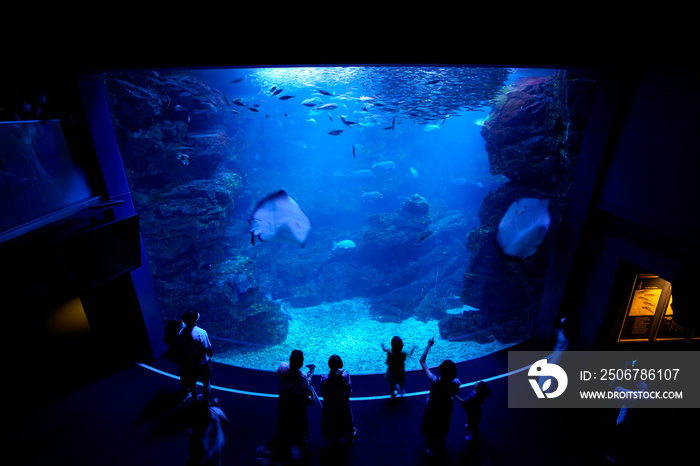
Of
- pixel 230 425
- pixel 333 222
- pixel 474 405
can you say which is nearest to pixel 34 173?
pixel 230 425

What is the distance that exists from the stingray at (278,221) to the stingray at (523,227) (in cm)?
360

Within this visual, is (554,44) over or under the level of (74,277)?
over

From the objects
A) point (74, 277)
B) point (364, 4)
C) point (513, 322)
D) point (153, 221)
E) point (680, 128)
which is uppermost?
point (364, 4)

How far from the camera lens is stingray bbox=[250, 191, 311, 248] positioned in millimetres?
4750

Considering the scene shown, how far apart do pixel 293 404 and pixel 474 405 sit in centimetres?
201

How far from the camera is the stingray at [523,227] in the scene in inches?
181

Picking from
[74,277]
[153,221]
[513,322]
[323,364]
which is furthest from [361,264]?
[74,277]

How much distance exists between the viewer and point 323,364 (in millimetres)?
8102

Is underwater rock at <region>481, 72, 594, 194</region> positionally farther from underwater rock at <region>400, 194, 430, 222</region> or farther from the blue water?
underwater rock at <region>400, 194, 430, 222</region>

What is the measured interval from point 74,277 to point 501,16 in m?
5.61

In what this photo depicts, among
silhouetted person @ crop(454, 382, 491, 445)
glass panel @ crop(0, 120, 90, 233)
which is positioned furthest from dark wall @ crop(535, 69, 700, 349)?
glass panel @ crop(0, 120, 90, 233)

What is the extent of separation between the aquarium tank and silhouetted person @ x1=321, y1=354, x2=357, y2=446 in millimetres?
2774

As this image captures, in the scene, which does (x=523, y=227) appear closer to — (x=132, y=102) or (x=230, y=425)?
(x=230, y=425)

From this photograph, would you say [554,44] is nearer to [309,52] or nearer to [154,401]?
[309,52]
